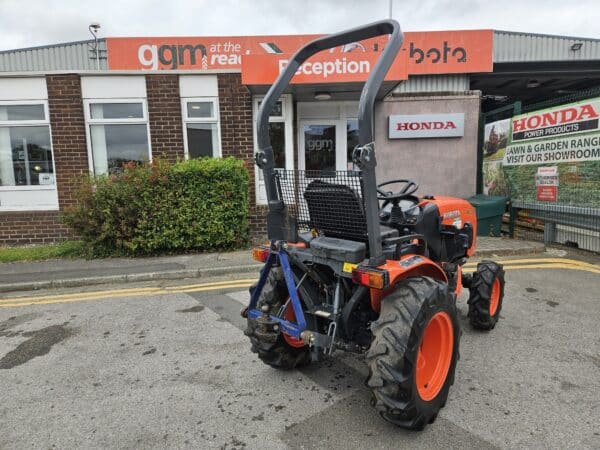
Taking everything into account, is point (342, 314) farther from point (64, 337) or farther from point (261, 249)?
point (64, 337)

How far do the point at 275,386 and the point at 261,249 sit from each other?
105 cm

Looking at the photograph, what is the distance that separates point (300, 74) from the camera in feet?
26.7

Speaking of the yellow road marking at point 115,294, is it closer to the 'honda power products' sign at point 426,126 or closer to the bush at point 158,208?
the bush at point 158,208

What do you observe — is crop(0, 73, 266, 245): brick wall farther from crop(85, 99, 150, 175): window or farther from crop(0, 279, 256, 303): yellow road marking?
crop(0, 279, 256, 303): yellow road marking

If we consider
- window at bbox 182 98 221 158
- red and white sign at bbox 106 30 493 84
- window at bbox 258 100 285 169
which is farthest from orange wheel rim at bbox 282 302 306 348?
red and white sign at bbox 106 30 493 84

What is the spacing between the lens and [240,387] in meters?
3.04

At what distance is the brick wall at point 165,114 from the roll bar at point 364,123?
21.1ft

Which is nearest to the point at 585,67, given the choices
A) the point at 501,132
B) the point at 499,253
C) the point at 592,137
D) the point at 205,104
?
the point at 501,132

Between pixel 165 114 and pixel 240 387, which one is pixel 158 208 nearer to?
pixel 165 114

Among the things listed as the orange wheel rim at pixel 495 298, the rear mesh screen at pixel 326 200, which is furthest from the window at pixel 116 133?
the orange wheel rim at pixel 495 298

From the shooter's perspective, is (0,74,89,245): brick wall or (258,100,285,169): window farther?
(258,100,285,169): window

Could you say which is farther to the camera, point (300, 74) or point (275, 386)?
point (300, 74)

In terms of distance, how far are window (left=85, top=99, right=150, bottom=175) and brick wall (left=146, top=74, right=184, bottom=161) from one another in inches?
8.6

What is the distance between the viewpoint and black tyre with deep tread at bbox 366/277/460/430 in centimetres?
228
